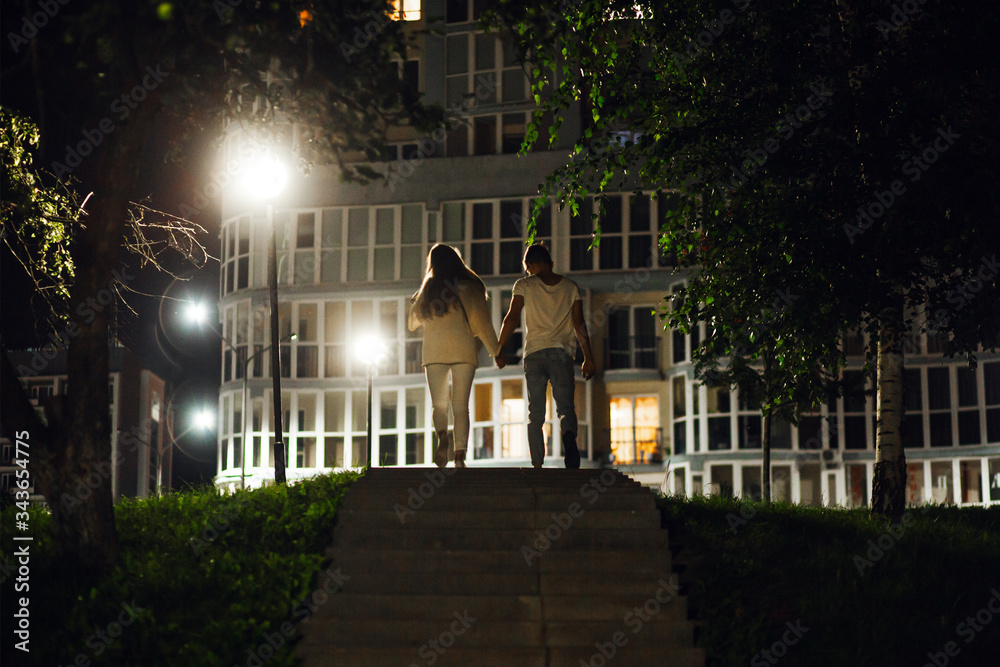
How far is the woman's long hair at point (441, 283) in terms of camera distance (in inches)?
409

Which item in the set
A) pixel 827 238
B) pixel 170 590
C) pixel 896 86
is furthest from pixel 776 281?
pixel 170 590

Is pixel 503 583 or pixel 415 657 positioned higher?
pixel 503 583

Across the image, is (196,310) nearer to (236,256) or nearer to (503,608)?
(503,608)

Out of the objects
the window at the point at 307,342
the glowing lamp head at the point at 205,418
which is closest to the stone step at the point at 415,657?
the window at the point at 307,342

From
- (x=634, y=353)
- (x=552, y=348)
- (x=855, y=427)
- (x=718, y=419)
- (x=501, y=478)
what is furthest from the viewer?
(x=634, y=353)

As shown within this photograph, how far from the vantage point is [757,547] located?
8.90 m

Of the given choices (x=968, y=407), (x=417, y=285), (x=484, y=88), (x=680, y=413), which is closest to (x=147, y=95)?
(x=417, y=285)

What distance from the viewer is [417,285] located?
116 ft

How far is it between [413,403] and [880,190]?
2590 centimetres

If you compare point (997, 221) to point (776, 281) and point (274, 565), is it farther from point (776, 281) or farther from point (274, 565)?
point (274, 565)

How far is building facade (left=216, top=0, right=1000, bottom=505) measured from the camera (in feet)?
114

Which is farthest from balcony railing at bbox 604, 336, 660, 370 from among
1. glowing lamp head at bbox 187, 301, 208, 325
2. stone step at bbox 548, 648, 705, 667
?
stone step at bbox 548, 648, 705, 667

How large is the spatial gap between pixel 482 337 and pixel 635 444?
81.9ft

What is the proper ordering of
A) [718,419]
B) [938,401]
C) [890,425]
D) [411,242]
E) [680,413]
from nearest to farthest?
[890,425] < [938,401] < [718,419] < [680,413] < [411,242]
